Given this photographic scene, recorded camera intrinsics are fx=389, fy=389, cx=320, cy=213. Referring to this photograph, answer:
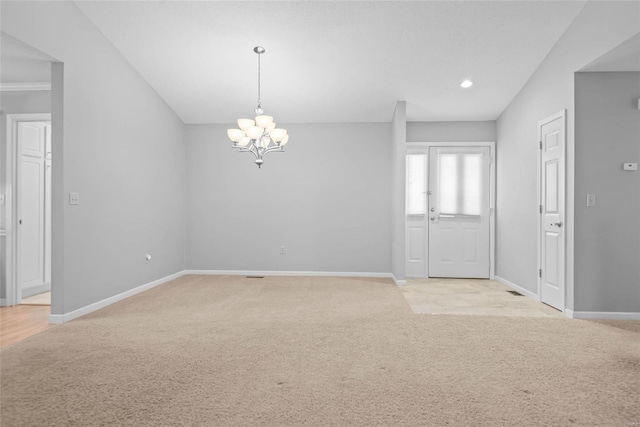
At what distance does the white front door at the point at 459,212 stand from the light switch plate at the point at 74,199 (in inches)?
201

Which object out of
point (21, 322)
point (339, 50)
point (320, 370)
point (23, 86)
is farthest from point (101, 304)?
point (339, 50)

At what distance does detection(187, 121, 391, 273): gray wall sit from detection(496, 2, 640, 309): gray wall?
6.08ft

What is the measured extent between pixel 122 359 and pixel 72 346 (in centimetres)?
63

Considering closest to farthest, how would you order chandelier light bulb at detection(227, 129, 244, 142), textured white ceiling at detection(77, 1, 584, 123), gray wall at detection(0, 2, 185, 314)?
gray wall at detection(0, 2, 185, 314) < textured white ceiling at detection(77, 1, 584, 123) < chandelier light bulb at detection(227, 129, 244, 142)

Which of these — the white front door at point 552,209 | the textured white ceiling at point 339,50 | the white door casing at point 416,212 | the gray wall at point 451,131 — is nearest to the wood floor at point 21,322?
the textured white ceiling at point 339,50

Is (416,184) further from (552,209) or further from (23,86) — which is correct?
(23,86)

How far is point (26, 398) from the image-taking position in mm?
2215

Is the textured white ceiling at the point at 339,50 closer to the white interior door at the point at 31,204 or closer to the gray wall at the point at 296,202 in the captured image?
the gray wall at the point at 296,202

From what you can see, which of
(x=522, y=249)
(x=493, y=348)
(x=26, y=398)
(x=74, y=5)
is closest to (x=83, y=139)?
(x=74, y=5)

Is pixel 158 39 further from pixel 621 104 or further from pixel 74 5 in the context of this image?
pixel 621 104

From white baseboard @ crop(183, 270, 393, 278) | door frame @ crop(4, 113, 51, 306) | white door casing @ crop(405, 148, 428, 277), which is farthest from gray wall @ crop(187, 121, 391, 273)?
door frame @ crop(4, 113, 51, 306)

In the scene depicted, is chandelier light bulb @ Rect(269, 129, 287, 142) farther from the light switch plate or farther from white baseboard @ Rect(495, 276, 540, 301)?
white baseboard @ Rect(495, 276, 540, 301)

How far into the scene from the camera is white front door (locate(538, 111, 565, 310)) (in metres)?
4.30

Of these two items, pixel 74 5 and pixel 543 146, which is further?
pixel 543 146
